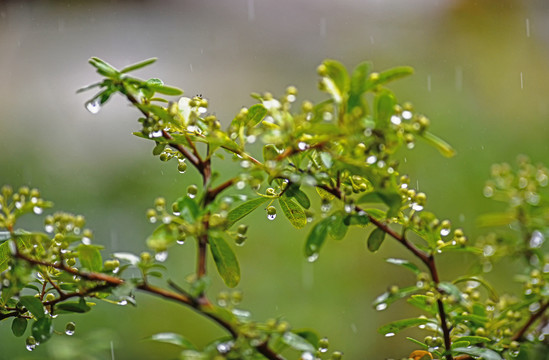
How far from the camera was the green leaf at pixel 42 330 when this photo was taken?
1.50ft

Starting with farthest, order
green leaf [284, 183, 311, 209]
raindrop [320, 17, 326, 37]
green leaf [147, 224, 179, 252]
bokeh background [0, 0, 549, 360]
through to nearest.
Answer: raindrop [320, 17, 326, 37] → bokeh background [0, 0, 549, 360] → green leaf [284, 183, 311, 209] → green leaf [147, 224, 179, 252]

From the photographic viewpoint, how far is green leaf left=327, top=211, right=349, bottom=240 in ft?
1.45

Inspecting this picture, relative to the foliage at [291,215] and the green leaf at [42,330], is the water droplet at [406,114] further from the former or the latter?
the green leaf at [42,330]

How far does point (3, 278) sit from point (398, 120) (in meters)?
0.31

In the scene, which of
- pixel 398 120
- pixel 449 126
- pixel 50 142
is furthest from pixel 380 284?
pixel 398 120

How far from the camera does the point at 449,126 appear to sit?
2158 mm

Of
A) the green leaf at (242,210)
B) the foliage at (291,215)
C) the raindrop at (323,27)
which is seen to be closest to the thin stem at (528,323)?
the foliage at (291,215)

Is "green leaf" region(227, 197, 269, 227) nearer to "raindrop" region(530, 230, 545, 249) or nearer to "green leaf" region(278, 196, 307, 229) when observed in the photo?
"green leaf" region(278, 196, 307, 229)

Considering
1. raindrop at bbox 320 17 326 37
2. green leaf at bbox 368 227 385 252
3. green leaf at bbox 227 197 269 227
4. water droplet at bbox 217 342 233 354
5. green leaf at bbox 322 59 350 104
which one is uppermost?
raindrop at bbox 320 17 326 37

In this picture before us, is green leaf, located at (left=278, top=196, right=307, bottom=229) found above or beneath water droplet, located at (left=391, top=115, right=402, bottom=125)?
beneath

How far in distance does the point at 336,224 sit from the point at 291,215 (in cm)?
8

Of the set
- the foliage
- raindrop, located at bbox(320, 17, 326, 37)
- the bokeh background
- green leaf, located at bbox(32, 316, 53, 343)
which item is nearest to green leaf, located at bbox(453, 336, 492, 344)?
the foliage

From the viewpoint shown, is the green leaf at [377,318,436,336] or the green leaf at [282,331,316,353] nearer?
the green leaf at [282,331,316,353]

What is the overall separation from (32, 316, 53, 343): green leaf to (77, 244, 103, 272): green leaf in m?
0.06
